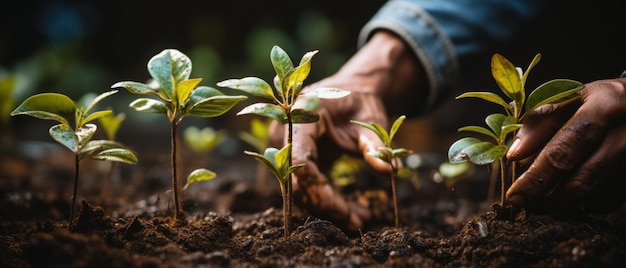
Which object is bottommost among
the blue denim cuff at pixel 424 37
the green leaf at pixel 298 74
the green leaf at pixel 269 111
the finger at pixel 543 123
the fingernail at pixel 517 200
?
the fingernail at pixel 517 200

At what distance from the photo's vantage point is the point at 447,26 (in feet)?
6.92

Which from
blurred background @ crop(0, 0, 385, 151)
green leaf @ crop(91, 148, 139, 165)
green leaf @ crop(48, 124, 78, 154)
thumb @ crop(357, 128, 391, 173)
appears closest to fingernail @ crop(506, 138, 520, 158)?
thumb @ crop(357, 128, 391, 173)

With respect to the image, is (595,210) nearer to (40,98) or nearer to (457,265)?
(457,265)

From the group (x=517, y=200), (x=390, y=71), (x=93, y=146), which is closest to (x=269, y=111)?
(x=93, y=146)

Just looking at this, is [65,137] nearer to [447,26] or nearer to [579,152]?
[579,152]

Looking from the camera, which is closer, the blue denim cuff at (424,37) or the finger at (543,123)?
the finger at (543,123)

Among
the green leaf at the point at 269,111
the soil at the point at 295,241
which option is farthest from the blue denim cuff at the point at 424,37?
the green leaf at the point at 269,111

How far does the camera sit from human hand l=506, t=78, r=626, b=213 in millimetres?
1104

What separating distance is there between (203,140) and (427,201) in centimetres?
115

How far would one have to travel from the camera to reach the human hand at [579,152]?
110 cm

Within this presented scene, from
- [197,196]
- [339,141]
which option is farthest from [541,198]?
[197,196]

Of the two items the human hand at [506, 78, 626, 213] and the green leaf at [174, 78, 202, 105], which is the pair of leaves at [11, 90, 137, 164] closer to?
the green leaf at [174, 78, 202, 105]

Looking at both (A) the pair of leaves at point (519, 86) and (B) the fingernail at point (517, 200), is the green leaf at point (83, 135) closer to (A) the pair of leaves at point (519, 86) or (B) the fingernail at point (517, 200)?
(A) the pair of leaves at point (519, 86)

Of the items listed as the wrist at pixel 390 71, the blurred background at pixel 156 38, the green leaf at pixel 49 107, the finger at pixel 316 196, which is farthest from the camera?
the blurred background at pixel 156 38
